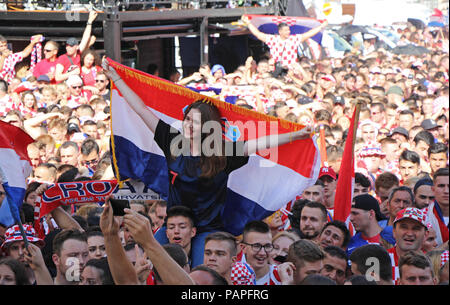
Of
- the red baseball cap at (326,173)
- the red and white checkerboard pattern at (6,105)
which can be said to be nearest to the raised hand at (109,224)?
the red baseball cap at (326,173)

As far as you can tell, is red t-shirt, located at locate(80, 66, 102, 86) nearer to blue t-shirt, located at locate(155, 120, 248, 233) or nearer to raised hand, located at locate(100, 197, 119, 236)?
blue t-shirt, located at locate(155, 120, 248, 233)

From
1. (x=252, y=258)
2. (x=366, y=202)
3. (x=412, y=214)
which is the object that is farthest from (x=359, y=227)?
(x=252, y=258)

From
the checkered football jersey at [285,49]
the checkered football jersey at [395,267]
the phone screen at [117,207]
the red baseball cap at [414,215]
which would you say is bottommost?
the checkered football jersey at [395,267]

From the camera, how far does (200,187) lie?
5418 millimetres

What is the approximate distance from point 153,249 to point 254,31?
14022 mm

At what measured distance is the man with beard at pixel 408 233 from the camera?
5312 millimetres

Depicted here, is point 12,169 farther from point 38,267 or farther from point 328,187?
point 328,187

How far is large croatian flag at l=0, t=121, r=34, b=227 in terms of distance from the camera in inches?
208

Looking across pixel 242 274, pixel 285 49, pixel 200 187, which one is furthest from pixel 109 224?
pixel 285 49

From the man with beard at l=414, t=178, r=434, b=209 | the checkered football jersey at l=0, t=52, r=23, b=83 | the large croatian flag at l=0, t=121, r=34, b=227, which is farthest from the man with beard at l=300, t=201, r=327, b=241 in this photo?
the checkered football jersey at l=0, t=52, r=23, b=83

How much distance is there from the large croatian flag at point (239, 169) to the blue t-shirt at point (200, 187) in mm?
79

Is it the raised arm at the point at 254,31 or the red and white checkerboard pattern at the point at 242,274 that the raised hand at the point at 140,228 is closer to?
the red and white checkerboard pattern at the point at 242,274
